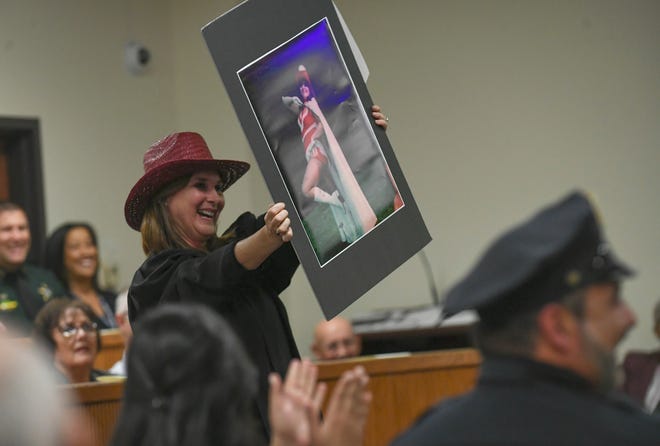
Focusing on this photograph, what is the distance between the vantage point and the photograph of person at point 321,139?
113 inches

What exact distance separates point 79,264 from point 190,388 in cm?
493

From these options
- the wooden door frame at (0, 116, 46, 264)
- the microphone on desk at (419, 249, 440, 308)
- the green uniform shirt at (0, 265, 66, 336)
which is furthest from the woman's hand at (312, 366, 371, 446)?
the wooden door frame at (0, 116, 46, 264)

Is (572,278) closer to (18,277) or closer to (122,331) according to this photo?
(122,331)

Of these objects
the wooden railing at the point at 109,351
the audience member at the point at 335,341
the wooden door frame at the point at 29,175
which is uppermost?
the wooden door frame at the point at 29,175

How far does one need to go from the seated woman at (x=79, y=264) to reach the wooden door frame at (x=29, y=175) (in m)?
1.06

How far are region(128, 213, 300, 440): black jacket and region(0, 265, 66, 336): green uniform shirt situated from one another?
9.24ft

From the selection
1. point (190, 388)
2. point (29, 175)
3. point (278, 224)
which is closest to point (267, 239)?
point (278, 224)

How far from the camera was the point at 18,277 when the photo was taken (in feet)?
20.2

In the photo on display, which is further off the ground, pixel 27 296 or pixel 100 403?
pixel 27 296

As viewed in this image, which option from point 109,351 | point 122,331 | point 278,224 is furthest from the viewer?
point 109,351

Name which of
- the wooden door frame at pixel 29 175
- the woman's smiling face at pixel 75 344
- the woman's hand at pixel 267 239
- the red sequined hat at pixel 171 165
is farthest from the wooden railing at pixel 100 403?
the wooden door frame at pixel 29 175

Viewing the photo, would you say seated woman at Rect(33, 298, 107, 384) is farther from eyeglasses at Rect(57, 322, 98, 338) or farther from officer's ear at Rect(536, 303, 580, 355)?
officer's ear at Rect(536, 303, 580, 355)

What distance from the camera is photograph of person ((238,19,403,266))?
113 inches

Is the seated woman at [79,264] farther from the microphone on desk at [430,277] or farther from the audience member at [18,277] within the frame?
the microphone on desk at [430,277]
